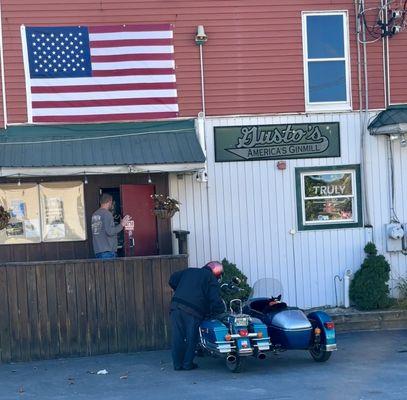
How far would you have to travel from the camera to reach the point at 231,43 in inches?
564

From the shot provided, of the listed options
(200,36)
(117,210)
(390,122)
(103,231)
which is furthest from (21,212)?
(390,122)

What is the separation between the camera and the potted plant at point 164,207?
1337cm

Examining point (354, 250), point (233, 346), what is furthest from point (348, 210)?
point (233, 346)

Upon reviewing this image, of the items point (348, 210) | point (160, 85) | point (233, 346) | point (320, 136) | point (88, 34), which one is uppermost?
point (88, 34)

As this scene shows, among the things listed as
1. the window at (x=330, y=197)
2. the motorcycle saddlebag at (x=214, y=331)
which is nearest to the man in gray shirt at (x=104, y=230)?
the motorcycle saddlebag at (x=214, y=331)

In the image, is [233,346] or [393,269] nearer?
[233,346]

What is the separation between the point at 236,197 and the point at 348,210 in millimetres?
2066

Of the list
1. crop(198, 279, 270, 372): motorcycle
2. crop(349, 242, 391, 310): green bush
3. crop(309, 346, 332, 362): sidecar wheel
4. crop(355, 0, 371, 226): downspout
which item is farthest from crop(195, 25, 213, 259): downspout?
crop(198, 279, 270, 372): motorcycle

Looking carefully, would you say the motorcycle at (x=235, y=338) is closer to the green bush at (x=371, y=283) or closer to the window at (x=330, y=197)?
the green bush at (x=371, y=283)

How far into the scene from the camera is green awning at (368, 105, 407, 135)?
14.0 meters

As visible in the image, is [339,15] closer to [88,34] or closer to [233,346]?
[88,34]

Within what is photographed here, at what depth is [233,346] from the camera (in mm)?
10219

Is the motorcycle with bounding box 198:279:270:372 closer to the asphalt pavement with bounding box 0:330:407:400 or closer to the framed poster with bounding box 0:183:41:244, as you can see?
the asphalt pavement with bounding box 0:330:407:400

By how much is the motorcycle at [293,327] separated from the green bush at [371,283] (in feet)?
10.3
